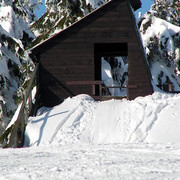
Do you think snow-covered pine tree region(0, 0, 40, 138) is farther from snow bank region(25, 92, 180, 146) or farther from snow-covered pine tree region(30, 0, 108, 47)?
snow bank region(25, 92, 180, 146)

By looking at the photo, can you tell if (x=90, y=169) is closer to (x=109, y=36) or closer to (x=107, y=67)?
(x=109, y=36)

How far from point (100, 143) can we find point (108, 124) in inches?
44.9

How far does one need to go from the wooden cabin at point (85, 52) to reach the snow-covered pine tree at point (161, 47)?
724 cm

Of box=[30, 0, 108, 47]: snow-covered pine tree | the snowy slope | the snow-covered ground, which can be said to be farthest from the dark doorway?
the snowy slope

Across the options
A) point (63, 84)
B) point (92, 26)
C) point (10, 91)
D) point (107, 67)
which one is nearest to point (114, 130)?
point (63, 84)

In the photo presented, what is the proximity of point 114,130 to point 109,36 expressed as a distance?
5.22 meters

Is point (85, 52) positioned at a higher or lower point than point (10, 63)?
higher

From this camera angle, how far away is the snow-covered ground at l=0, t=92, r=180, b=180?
5461 mm

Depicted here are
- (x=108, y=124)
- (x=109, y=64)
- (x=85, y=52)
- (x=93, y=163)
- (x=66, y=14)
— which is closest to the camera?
(x=93, y=163)

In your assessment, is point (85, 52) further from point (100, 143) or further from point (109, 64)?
point (109, 64)

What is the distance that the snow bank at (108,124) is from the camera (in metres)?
9.70

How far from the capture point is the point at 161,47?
860 inches

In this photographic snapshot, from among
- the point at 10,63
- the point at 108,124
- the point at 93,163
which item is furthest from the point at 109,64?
the point at 93,163

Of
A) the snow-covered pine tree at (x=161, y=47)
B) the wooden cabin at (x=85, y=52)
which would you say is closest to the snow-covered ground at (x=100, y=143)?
the wooden cabin at (x=85, y=52)
